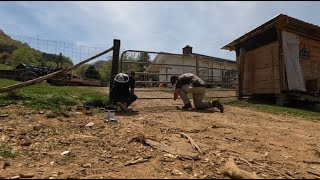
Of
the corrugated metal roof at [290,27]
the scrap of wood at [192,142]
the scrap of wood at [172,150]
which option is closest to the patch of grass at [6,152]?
the scrap of wood at [172,150]

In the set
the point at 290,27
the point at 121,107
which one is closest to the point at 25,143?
the point at 121,107

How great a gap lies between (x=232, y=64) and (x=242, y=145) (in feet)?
136

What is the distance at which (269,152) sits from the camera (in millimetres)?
5309

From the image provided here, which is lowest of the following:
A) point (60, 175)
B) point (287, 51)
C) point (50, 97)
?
point (60, 175)

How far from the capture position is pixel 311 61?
16000mm

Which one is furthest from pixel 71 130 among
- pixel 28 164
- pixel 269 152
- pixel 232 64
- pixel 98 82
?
pixel 232 64

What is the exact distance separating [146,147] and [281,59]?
11.0 metres

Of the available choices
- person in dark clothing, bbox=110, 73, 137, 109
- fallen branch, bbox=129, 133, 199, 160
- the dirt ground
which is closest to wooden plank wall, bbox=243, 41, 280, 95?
the dirt ground

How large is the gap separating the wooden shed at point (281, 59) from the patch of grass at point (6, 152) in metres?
11.8

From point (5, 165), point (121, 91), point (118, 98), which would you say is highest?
point (121, 91)

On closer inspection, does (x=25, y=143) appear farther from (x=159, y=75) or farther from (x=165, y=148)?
(x=159, y=75)

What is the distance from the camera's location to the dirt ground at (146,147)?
421 cm

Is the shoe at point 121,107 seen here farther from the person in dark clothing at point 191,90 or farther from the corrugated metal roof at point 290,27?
the corrugated metal roof at point 290,27

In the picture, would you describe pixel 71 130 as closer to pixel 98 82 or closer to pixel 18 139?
pixel 18 139
